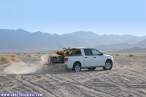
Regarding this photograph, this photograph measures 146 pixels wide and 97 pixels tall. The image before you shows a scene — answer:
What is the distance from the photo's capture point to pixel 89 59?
90.8ft

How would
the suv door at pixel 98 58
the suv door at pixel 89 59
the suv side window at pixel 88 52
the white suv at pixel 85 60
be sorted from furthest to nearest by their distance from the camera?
1. the suv door at pixel 98 58
2. the suv side window at pixel 88 52
3. the suv door at pixel 89 59
4. the white suv at pixel 85 60

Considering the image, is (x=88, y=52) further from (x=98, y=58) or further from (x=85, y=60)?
(x=98, y=58)

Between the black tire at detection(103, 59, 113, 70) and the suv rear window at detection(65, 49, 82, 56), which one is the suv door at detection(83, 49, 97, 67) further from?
the black tire at detection(103, 59, 113, 70)

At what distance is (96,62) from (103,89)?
34.6 feet

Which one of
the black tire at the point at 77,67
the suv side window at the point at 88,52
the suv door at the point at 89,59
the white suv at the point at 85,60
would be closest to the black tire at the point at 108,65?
the white suv at the point at 85,60

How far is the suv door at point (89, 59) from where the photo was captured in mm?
27503

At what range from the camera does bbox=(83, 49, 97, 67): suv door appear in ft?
90.2

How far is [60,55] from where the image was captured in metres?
27.1

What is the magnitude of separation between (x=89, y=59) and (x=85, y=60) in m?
0.38

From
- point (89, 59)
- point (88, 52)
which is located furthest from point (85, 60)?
point (88, 52)

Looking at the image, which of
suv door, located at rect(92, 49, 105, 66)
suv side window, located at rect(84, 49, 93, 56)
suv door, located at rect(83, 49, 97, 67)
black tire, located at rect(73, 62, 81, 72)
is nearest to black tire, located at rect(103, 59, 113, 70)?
suv door, located at rect(92, 49, 105, 66)

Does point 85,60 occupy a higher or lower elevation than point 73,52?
lower

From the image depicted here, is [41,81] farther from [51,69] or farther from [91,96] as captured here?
[51,69]

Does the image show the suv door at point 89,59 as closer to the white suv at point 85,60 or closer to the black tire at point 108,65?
the white suv at point 85,60
